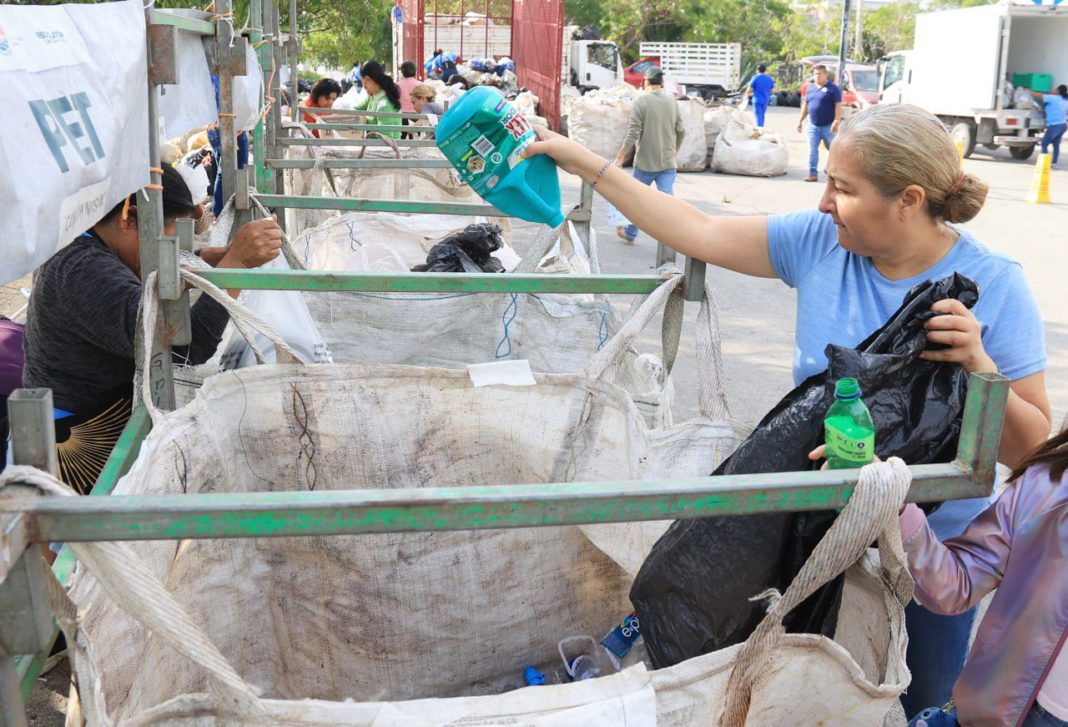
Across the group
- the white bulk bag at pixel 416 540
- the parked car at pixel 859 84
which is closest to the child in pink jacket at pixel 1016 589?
the white bulk bag at pixel 416 540

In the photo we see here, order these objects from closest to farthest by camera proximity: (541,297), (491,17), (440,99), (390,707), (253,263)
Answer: (390,707)
(253,263)
(541,297)
(440,99)
(491,17)

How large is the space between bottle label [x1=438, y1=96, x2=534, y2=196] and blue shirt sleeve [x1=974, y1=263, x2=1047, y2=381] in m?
1.03

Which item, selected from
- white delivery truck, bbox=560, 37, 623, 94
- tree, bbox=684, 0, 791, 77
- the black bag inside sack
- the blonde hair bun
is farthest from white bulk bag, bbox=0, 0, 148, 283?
tree, bbox=684, 0, 791, 77

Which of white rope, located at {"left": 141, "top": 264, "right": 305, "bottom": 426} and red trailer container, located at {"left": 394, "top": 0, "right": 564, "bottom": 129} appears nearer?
white rope, located at {"left": 141, "top": 264, "right": 305, "bottom": 426}

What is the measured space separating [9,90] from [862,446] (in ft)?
4.18

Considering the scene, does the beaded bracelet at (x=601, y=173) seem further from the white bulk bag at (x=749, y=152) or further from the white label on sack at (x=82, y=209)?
the white bulk bag at (x=749, y=152)

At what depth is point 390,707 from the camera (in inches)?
48.3

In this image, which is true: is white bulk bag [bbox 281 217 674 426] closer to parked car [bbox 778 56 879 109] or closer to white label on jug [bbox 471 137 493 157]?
white label on jug [bbox 471 137 493 157]

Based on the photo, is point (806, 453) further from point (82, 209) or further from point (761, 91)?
A: point (761, 91)

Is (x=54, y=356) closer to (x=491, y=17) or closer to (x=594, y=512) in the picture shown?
(x=594, y=512)

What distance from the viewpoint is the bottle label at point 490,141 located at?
2217 mm

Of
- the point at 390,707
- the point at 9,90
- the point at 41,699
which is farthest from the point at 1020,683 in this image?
the point at 41,699

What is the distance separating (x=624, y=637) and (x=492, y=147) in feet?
3.68

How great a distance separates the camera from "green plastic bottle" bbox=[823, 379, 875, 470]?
4.21 ft
